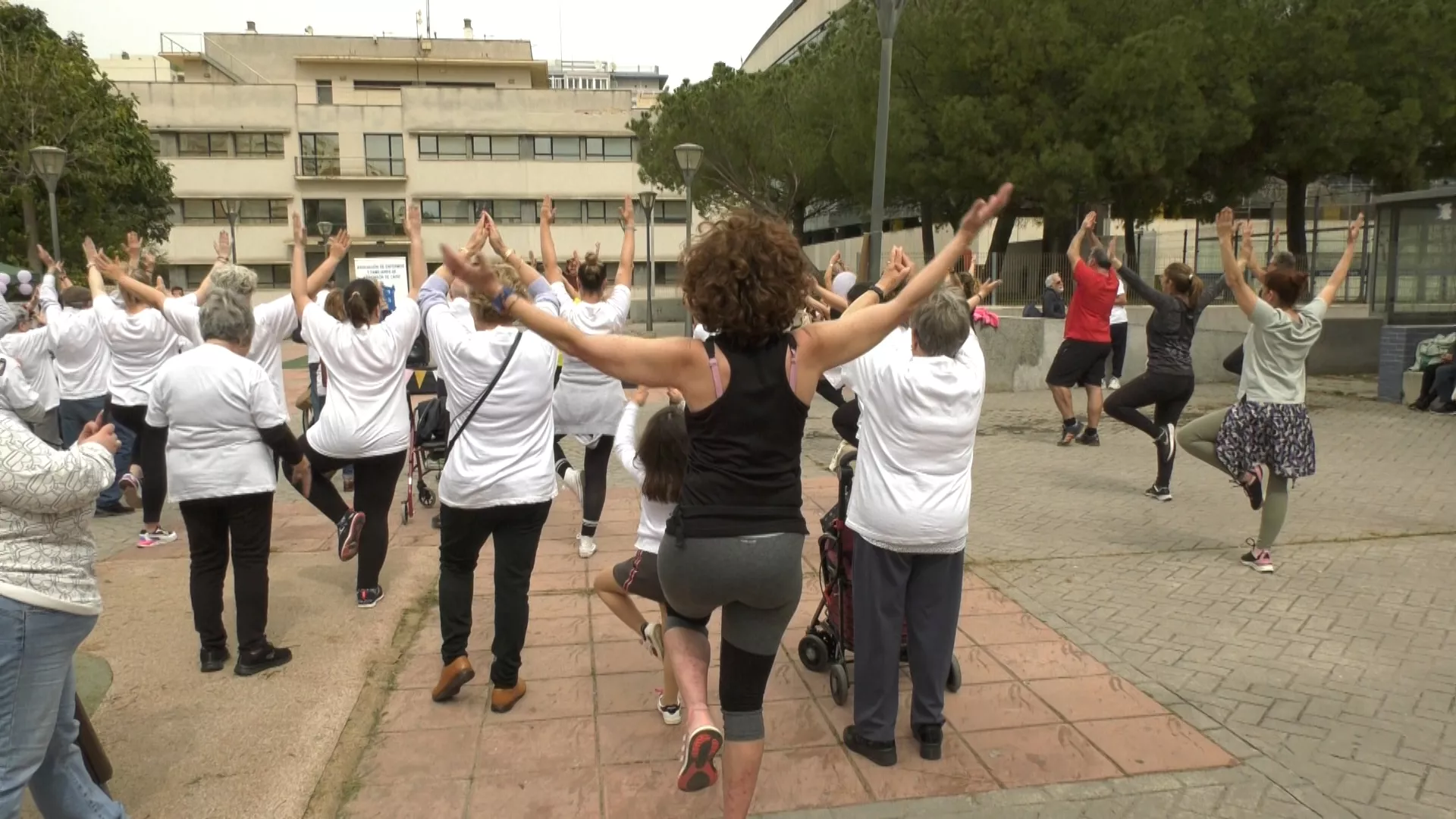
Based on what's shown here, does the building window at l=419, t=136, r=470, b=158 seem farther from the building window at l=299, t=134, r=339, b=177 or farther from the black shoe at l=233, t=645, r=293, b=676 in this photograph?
the black shoe at l=233, t=645, r=293, b=676

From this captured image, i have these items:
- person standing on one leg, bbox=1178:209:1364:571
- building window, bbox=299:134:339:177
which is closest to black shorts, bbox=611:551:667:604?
person standing on one leg, bbox=1178:209:1364:571

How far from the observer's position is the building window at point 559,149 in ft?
158

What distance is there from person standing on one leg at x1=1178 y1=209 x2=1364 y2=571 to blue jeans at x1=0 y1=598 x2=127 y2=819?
17.9 ft

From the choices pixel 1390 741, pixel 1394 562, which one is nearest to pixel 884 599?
pixel 1390 741

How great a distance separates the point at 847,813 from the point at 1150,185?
67.4 ft

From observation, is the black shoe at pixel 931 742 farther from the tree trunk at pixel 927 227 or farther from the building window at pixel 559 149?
the building window at pixel 559 149

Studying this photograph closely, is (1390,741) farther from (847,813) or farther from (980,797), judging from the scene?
(847,813)

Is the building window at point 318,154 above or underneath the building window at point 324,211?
above

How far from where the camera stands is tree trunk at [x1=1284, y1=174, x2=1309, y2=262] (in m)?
22.8

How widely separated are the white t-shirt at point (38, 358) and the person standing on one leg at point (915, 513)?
5.89m

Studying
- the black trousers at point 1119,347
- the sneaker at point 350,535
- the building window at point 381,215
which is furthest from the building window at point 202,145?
the sneaker at point 350,535

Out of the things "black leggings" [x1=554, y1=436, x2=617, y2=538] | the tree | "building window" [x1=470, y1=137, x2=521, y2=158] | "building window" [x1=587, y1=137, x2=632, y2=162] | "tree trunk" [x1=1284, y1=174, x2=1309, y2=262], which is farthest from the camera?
"building window" [x1=587, y1=137, x2=632, y2=162]

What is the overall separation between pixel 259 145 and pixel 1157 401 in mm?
47763

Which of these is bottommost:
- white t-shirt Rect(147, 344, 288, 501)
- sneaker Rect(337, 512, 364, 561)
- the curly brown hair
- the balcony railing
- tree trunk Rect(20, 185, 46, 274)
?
sneaker Rect(337, 512, 364, 561)
